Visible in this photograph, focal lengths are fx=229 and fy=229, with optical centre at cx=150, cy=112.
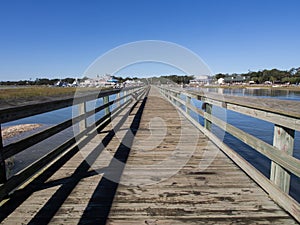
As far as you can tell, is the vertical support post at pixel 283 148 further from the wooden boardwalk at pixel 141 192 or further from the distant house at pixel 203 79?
the distant house at pixel 203 79

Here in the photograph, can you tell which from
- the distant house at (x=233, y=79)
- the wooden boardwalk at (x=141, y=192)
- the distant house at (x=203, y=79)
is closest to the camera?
the wooden boardwalk at (x=141, y=192)

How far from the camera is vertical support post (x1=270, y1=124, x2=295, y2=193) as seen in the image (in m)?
2.03

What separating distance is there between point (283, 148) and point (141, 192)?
4.72 feet

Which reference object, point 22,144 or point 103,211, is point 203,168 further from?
point 22,144

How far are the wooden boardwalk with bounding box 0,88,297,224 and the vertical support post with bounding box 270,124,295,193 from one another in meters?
0.20

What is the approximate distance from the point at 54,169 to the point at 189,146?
92.5 inches

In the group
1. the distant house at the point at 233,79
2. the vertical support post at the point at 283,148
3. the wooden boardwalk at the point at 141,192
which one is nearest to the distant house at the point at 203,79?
the wooden boardwalk at the point at 141,192

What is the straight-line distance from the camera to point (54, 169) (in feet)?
9.75

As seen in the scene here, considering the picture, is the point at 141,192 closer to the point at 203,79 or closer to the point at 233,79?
the point at 203,79

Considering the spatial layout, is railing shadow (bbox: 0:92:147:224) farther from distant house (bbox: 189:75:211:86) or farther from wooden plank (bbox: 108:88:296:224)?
distant house (bbox: 189:75:211:86)

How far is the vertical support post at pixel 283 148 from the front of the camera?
6.66ft

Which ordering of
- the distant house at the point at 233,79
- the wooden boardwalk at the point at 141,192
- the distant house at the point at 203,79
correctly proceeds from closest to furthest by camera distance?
the wooden boardwalk at the point at 141,192
the distant house at the point at 203,79
the distant house at the point at 233,79

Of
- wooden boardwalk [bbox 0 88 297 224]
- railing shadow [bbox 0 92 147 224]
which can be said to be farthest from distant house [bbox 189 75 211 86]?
railing shadow [bbox 0 92 147 224]

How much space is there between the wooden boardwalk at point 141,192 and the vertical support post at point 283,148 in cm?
20
